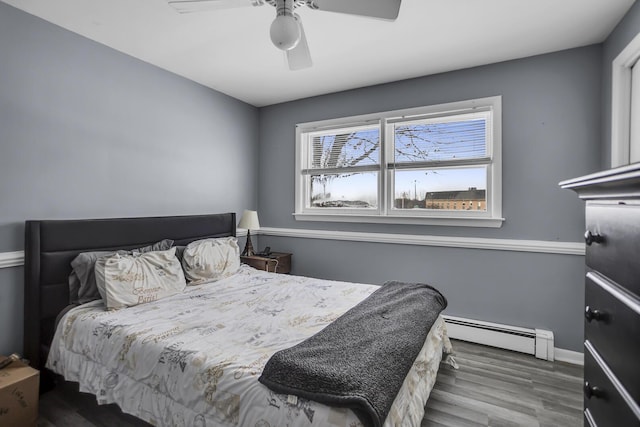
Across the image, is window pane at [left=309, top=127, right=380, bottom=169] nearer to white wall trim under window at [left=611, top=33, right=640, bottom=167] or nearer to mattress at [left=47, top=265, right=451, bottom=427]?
mattress at [left=47, top=265, right=451, bottom=427]

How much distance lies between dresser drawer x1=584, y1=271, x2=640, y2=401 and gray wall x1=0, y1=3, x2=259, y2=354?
3148 mm

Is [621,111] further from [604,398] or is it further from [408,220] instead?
[604,398]

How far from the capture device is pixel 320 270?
3.88 metres

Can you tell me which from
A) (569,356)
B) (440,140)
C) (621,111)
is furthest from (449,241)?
(621,111)

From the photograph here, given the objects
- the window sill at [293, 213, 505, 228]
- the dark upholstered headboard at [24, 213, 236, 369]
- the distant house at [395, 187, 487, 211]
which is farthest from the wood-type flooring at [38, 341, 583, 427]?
the distant house at [395, 187, 487, 211]

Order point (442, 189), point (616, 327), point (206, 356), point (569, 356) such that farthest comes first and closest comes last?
1. point (442, 189)
2. point (569, 356)
3. point (206, 356)
4. point (616, 327)

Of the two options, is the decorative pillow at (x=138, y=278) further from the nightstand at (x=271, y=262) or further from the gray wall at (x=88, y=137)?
the nightstand at (x=271, y=262)

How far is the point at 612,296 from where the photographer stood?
Answer: 83cm

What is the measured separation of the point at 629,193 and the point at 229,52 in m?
2.90

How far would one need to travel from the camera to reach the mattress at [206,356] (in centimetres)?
132

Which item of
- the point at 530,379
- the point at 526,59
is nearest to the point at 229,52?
the point at 526,59

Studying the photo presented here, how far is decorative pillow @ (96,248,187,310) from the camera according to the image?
212 centimetres

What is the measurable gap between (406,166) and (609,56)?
5.85ft

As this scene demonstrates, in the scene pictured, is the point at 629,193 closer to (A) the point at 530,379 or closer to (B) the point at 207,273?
(A) the point at 530,379
